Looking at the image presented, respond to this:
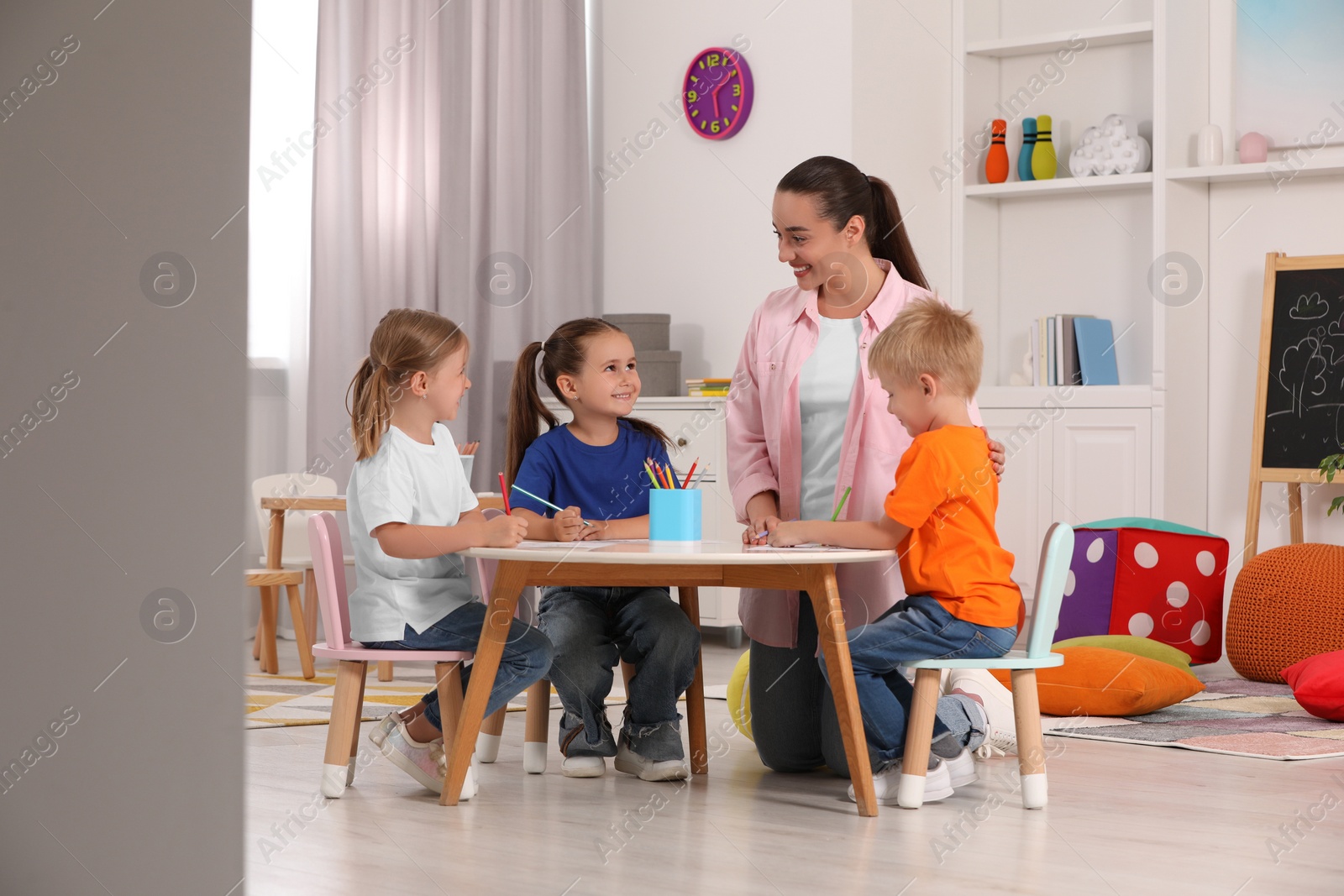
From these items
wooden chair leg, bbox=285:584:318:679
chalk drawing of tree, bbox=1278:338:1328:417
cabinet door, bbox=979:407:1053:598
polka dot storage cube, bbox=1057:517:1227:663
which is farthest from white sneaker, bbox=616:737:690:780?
chalk drawing of tree, bbox=1278:338:1328:417

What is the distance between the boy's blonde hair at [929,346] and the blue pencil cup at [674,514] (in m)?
0.37

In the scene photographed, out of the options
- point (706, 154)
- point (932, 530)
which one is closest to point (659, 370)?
point (706, 154)

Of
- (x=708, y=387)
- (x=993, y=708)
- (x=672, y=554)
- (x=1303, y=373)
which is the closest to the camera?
(x=672, y=554)

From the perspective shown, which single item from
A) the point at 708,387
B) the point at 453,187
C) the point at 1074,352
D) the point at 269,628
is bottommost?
the point at 269,628

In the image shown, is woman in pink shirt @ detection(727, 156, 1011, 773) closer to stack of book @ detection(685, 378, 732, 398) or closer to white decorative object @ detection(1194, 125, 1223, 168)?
stack of book @ detection(685, 378, 732, 398)

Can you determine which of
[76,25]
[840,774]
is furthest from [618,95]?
[76,25]

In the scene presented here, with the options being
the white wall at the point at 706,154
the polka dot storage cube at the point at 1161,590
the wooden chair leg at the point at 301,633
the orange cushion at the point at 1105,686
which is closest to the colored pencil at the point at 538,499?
the orange cushion at the point at 1105,686

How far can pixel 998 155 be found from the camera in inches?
191

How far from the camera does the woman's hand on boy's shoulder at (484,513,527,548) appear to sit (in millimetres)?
2119

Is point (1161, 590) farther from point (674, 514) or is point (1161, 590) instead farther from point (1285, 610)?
point (674, 514)

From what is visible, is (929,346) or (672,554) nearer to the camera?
(672,554)

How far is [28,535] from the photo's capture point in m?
0.75

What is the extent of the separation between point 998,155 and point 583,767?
10.3 feet

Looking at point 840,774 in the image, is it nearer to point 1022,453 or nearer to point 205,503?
point 205,503
